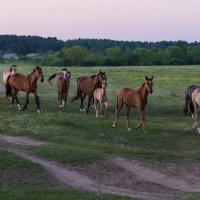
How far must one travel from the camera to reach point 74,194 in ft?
38.4

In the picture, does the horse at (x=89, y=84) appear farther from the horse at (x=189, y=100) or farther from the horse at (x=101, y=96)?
the horse at (x=189, y=100)

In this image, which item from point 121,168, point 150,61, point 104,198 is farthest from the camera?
point 150,61

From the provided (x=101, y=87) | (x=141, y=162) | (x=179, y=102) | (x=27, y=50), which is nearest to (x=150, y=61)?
(x=27, y=50)

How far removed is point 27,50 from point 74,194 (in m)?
176

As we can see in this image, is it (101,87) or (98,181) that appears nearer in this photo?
(98,181)

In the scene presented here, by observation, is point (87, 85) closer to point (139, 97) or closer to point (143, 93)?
point (139, 97)

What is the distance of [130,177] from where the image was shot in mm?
14219

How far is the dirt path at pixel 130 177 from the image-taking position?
42.4 ft

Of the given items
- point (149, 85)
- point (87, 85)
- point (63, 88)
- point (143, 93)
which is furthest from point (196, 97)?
point (63, 88)

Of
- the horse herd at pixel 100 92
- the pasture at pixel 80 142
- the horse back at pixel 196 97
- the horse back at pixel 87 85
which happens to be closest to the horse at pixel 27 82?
the horse herd at pixel 100 92

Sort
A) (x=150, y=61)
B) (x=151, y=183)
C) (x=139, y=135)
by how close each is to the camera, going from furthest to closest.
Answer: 1. (x=150, y=61)
2. (x=139, y=135)
3. (x=151, y=183)

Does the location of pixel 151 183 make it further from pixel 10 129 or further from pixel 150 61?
pixel 150 61

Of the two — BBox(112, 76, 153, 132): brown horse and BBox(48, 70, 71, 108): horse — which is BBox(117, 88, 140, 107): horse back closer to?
BBox(112, 76, 153, 132): brown horse

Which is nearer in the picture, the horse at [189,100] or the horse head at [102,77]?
the horse at [189,100]
